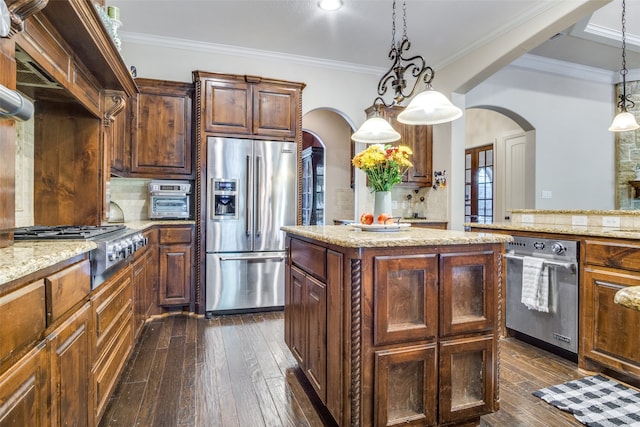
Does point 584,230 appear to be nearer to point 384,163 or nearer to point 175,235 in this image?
point 384,163

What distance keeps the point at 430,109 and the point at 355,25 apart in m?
1.86

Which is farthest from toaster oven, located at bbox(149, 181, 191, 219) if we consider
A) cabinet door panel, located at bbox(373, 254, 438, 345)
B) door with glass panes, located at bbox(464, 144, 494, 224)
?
door with glass panes, located at bbox(464, 144, 494, 224)

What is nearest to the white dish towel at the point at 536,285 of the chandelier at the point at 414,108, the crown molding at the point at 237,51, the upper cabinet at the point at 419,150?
the chandelier at the point at 414,108

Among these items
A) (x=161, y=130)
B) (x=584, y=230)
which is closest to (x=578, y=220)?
(x=584, y=230)

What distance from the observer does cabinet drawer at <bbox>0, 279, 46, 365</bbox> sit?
857 mm

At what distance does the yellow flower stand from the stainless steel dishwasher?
1300 millimetres

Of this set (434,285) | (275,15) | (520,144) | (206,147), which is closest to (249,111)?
(206,147)

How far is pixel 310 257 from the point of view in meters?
2.05

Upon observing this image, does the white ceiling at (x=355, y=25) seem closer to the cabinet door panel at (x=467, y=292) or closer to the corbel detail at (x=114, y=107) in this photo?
the corbel detail at (x=114, y=107)

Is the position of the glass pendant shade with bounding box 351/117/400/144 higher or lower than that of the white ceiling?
lower

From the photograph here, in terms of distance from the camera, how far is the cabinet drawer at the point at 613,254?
7.02 ft

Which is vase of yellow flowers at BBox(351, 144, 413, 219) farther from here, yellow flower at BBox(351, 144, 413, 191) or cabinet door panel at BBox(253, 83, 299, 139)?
cabinet door panel at BBox(253, 83, 299, 139)

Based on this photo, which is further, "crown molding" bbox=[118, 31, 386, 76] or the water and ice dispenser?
"crown molding" bbox=[118, 31, 386, 76]

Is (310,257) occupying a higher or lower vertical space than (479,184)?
lower
